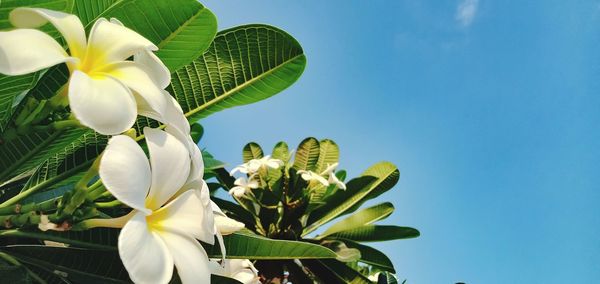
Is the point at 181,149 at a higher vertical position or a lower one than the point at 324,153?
lower

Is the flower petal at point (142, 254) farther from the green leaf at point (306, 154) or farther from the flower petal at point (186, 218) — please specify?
the green leaf at point (306, 154)

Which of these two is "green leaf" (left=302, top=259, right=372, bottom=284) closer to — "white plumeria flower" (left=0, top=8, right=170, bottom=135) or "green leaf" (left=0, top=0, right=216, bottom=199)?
"green leaf" (left=0, top=0, right=216, bottom=199)

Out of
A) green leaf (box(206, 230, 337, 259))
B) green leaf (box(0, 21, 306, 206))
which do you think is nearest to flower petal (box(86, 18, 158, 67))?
green leaf (box(0, 21, 306, 206))

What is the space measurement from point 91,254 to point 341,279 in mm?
2192

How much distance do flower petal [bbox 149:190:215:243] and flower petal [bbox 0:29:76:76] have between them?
22 cm

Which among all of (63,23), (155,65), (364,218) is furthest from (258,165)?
(63,23)

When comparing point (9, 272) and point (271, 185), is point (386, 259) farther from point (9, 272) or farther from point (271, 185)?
point (9, 272)

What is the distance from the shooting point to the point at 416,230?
364 centimetres

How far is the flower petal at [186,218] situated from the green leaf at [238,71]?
1.41 feet

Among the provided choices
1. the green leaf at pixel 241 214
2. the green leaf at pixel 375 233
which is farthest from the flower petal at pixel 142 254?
the green leaf at pixel 375 233

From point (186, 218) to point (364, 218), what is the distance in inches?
115

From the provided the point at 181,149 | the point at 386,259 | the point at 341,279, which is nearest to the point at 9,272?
the point at 181,149

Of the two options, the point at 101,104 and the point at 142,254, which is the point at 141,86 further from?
the point at 142,254

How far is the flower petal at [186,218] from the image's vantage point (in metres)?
0.80
